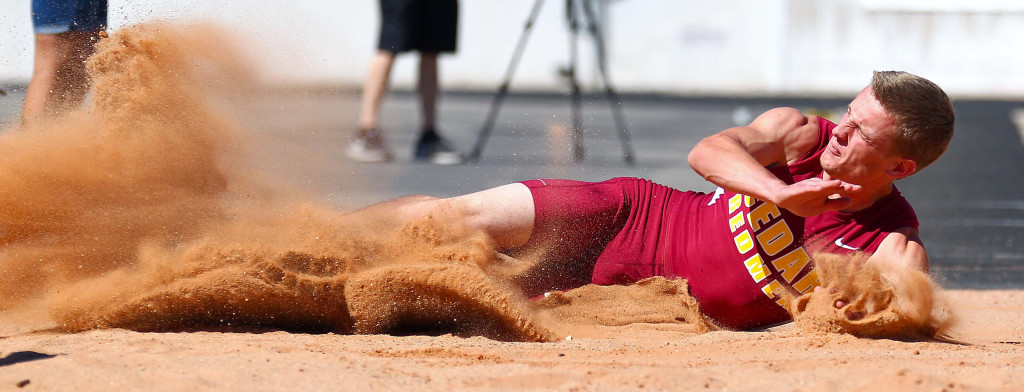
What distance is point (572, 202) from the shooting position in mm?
3207

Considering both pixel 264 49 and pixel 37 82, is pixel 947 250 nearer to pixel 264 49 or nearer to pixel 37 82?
pixel 264 49

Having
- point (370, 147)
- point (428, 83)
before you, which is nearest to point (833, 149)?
point (370, 147)

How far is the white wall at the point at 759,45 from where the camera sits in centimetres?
1358

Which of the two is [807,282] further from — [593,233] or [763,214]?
[593,233]

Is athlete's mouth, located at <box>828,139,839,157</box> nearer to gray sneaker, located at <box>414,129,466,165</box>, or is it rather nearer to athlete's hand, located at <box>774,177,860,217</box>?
athlete's hand, located at <box>774,177,860,217</box>

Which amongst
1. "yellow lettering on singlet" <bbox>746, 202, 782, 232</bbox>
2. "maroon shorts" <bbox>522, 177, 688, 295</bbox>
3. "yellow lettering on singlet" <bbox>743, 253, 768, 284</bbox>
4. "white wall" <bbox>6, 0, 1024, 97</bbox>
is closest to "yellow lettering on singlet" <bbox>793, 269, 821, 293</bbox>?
"yellow lettering on singlet" <bbox>743, 253, 768, 284</bbox>

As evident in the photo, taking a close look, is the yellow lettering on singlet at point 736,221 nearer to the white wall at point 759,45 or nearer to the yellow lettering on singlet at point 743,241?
the yellow lettering on singlet at point 743,241

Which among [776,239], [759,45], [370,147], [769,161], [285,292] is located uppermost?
[769,161]

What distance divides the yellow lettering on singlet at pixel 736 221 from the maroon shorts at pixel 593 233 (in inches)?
10.3

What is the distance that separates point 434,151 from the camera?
7.31 metres

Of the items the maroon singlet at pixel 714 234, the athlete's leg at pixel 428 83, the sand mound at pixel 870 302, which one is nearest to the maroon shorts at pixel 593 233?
the maroon singlet at pixel 714 234

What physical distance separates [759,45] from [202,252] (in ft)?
40.5

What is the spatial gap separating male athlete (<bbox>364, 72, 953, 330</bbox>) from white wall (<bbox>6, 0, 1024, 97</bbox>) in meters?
9.93

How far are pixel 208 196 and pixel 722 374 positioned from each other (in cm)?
177
